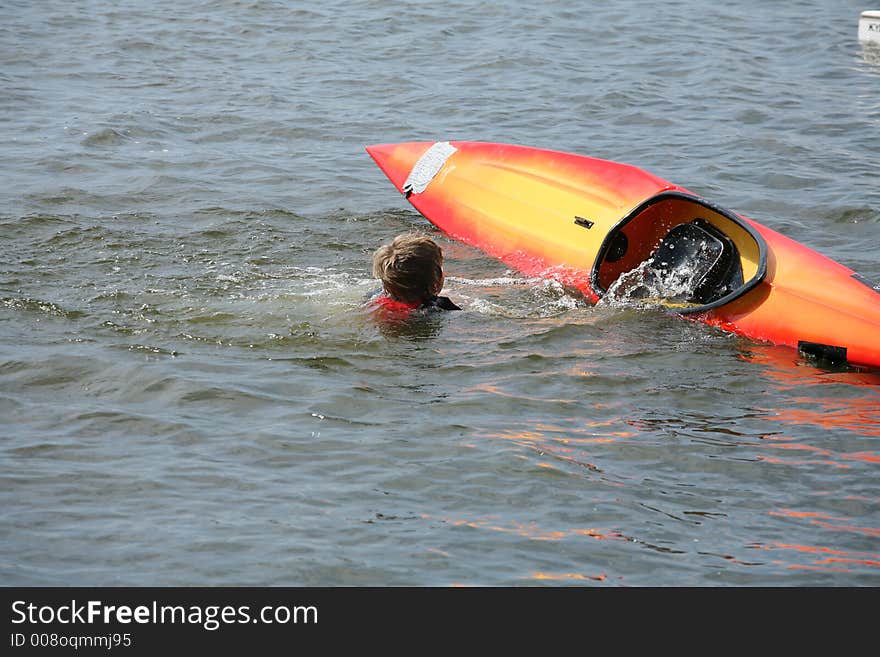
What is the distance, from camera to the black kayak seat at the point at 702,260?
6.07 meters

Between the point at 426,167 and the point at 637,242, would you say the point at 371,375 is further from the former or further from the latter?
the point at 426,167

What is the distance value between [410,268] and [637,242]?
1681 mm

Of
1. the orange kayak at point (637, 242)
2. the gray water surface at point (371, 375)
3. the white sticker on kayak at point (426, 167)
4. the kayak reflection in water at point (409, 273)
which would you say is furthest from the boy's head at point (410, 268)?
the white sticker on kayak at point (426, 167)

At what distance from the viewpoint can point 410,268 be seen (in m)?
5.41

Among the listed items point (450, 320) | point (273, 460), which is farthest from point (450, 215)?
point (273, 460)

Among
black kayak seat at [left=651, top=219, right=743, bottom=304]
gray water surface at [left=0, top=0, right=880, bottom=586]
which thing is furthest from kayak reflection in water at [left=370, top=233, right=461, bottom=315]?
black kayak seat at [left=651, top=219, right=743, bottom=304]

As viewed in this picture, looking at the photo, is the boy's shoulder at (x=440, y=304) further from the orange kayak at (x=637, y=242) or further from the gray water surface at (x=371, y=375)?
the orange kayak at (x=637, y=242)

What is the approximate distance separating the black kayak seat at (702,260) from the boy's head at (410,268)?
4.78 feet

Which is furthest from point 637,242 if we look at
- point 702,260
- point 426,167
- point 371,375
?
point 371,375

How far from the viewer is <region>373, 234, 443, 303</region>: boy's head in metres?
5.39

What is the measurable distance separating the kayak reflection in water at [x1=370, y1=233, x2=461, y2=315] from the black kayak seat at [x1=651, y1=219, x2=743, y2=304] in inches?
56.8

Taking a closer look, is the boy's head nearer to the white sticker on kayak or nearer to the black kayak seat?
the black kayak seat

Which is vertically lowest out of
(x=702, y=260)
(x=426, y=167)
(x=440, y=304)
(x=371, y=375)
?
(x=371, y=375)

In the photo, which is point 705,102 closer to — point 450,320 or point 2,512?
point 450,320
